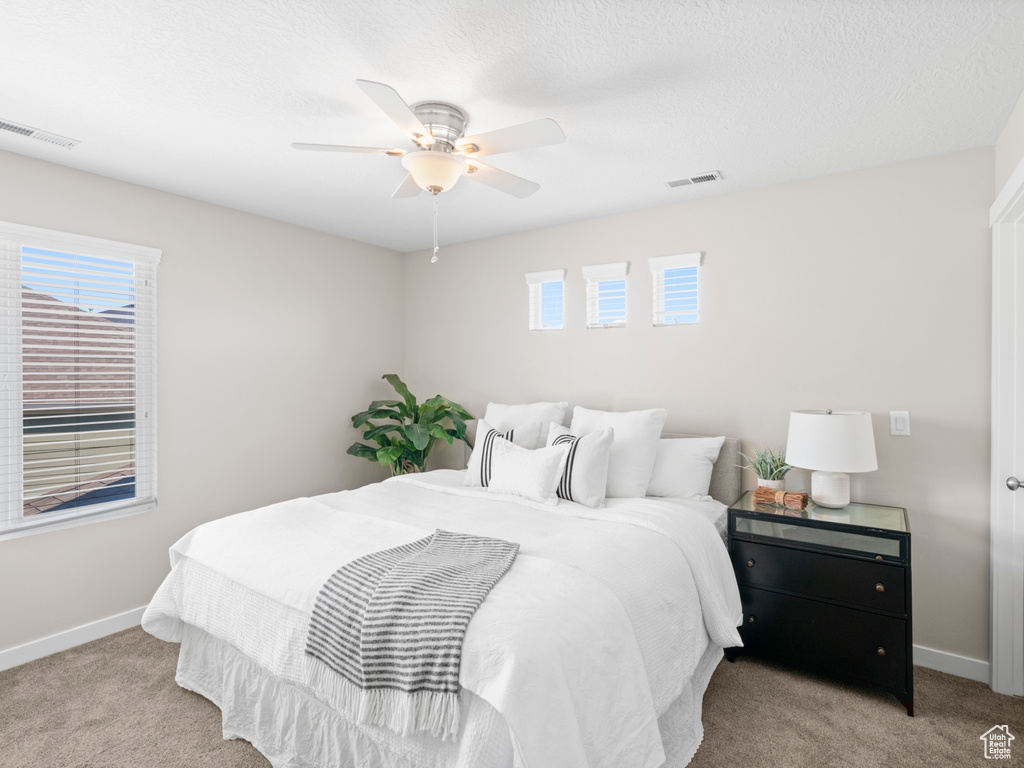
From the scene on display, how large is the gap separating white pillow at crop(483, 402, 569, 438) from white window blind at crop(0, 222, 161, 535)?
6.79ft

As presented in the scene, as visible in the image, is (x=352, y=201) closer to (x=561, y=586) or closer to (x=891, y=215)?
(x=561, y=586)

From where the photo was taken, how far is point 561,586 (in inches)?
68.9

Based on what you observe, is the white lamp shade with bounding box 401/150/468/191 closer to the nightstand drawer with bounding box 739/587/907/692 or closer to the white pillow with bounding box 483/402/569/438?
the white pillow with bounding box 483/402/569/438

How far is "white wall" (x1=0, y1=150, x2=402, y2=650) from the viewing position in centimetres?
284

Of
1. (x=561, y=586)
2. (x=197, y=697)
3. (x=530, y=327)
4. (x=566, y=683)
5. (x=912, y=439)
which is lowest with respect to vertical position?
(x=197, y=697)

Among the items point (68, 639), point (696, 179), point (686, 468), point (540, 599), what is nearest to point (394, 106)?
point (540, 599)

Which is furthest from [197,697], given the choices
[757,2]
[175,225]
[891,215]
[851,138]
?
[891,215]

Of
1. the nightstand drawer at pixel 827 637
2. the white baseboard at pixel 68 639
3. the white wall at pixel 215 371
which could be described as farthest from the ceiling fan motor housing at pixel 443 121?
the white baseboard at pixel 68 639

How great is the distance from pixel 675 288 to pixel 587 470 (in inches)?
53.8

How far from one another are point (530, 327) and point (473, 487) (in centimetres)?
137

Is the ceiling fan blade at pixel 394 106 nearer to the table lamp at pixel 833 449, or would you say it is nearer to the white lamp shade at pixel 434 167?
the white lamp shade at pixel 434 167

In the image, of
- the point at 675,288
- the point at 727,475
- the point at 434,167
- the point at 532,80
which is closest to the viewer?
the point at 532,80

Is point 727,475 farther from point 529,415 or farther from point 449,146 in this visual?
point 449,146

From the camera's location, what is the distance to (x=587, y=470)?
284cm
